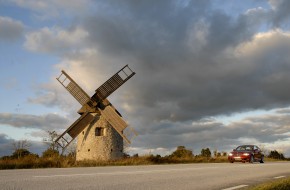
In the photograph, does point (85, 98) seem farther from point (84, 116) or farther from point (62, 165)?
point (62, 165)

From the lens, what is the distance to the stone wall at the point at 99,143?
1150 inches

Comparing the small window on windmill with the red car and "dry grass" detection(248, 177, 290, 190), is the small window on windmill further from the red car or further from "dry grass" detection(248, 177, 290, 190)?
"dry grass" detection(248, 177, 290, 190)

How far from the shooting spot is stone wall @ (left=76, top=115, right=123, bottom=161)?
2920cm

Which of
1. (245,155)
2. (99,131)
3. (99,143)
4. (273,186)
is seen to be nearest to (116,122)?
(99,131)

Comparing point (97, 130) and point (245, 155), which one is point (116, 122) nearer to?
point (97, 130)

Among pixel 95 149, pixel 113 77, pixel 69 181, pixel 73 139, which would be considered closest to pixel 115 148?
pixel 95 149

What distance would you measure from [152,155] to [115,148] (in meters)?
5.22

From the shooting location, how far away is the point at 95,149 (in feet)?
95.8

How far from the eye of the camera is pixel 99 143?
29250 millimetres

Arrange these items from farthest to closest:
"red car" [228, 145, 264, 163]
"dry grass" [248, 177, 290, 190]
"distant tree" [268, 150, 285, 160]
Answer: "distant tree" [268, 150, 285, 160]
"red car" [228, 145, 264, 163]
"dry grass" [248, 177, 290, 190]

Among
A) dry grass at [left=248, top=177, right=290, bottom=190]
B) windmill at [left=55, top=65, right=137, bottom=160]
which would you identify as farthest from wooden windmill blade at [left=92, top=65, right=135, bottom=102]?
dry grass at [left=248, top=177, right=290, bottom=190]

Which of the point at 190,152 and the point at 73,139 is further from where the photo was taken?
the point at 190,152

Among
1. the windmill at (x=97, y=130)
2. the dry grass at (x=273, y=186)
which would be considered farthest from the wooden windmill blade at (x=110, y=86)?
the dry grass at (x=273, y=186)

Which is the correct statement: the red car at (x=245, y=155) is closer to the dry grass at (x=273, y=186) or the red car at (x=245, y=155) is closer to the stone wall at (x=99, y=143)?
the stone wall at (x=99, y=143)
